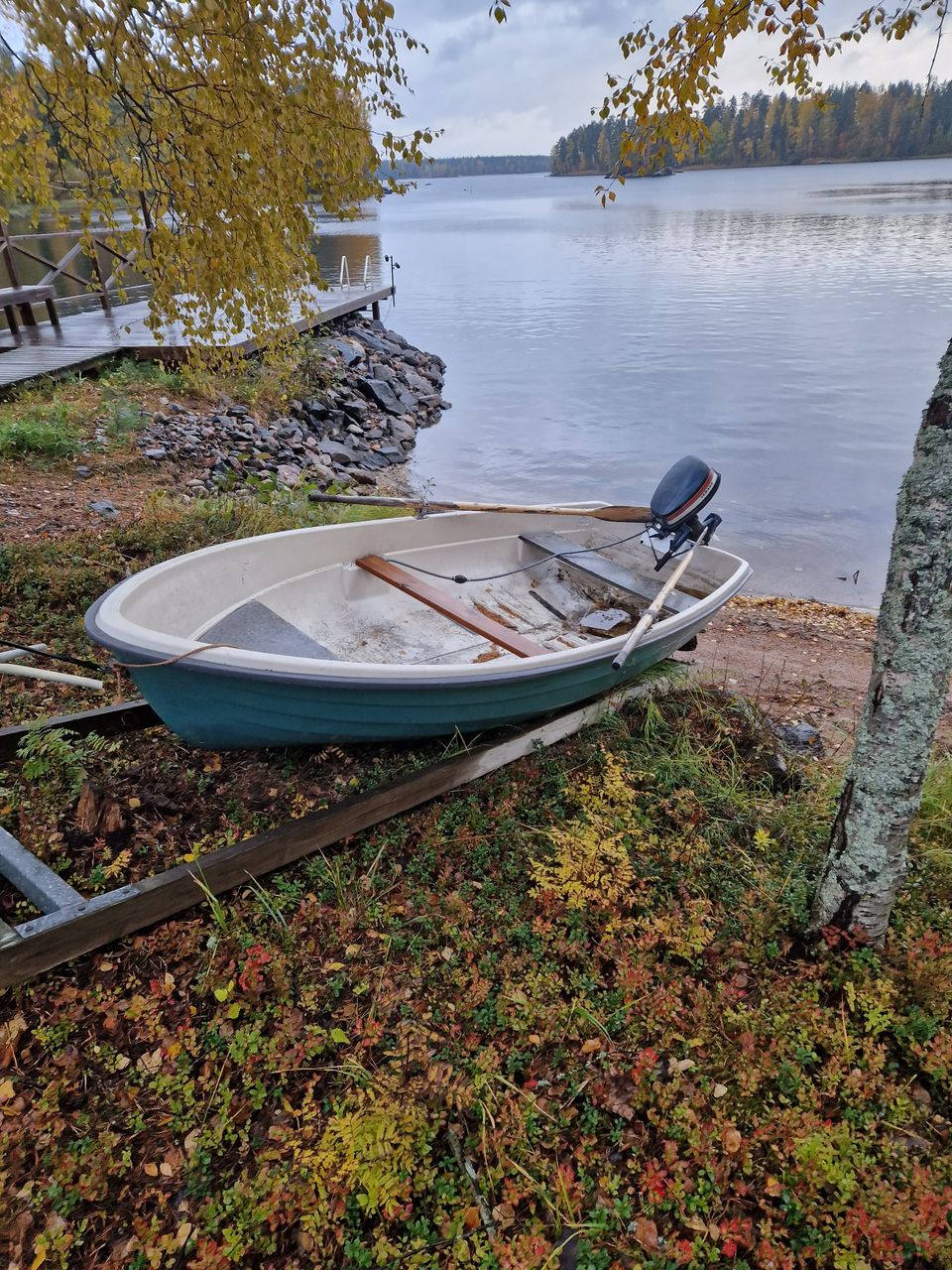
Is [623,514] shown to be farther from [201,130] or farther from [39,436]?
[39,436]

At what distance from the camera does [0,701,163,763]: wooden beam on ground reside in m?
3.84

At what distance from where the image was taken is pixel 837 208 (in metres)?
51.8

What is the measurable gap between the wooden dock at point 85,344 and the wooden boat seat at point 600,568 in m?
4.82

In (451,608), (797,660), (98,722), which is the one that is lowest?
(797,660)

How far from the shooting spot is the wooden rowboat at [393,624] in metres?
3.44

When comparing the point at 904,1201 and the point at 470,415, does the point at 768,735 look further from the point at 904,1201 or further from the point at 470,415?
the point at 470,415

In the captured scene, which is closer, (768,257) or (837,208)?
(768,257)

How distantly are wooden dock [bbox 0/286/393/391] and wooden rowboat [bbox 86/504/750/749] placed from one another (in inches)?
187

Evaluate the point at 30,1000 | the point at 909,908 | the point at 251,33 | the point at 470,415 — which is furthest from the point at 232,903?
the point at 470,415

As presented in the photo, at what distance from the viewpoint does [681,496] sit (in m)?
5.13

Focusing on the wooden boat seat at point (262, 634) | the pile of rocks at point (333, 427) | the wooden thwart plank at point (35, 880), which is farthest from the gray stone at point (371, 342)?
the wooden thwart plank at point (35, 880)

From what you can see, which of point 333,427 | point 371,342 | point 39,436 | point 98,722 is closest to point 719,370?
point 371,342

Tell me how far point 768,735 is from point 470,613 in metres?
2.02

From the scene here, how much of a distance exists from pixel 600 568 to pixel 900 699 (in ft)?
10.3
